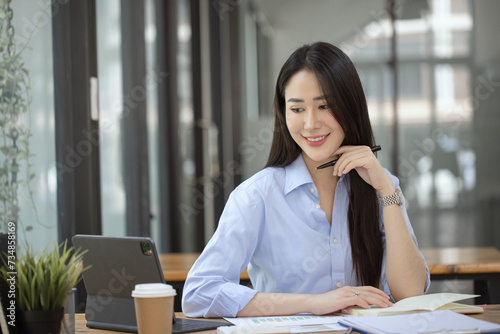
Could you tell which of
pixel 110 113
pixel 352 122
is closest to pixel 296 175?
pixel 352 122

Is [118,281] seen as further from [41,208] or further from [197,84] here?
[197,84]

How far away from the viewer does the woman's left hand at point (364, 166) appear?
1973 millimetres

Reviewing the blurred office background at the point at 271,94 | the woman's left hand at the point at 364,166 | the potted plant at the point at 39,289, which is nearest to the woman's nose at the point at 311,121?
the woman's left hand at the point at 364,166

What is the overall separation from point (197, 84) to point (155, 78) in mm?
779

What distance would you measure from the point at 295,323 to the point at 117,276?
1.44 feet

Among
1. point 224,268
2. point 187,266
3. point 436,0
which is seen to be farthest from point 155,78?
point 224,268

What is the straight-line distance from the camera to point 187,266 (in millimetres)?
2865

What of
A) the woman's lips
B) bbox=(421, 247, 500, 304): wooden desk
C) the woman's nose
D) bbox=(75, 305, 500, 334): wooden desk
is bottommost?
bbox=(421, 247, 500, 304): wooden desk

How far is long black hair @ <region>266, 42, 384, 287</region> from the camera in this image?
1961 mm

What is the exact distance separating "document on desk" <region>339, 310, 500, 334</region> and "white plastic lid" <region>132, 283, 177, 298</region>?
1.41ft

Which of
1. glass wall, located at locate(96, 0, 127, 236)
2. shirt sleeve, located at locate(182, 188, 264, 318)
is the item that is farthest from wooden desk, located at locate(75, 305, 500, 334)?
glass wall, located at locate(96, 0, 127, 236)

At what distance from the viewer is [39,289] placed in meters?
1.33

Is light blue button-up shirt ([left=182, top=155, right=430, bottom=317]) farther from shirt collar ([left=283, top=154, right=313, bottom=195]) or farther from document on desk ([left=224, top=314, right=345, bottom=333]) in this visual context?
document on desk ([left=224, top=314, right=345, bottom=333])

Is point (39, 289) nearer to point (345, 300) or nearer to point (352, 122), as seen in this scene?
point (345, 300)
